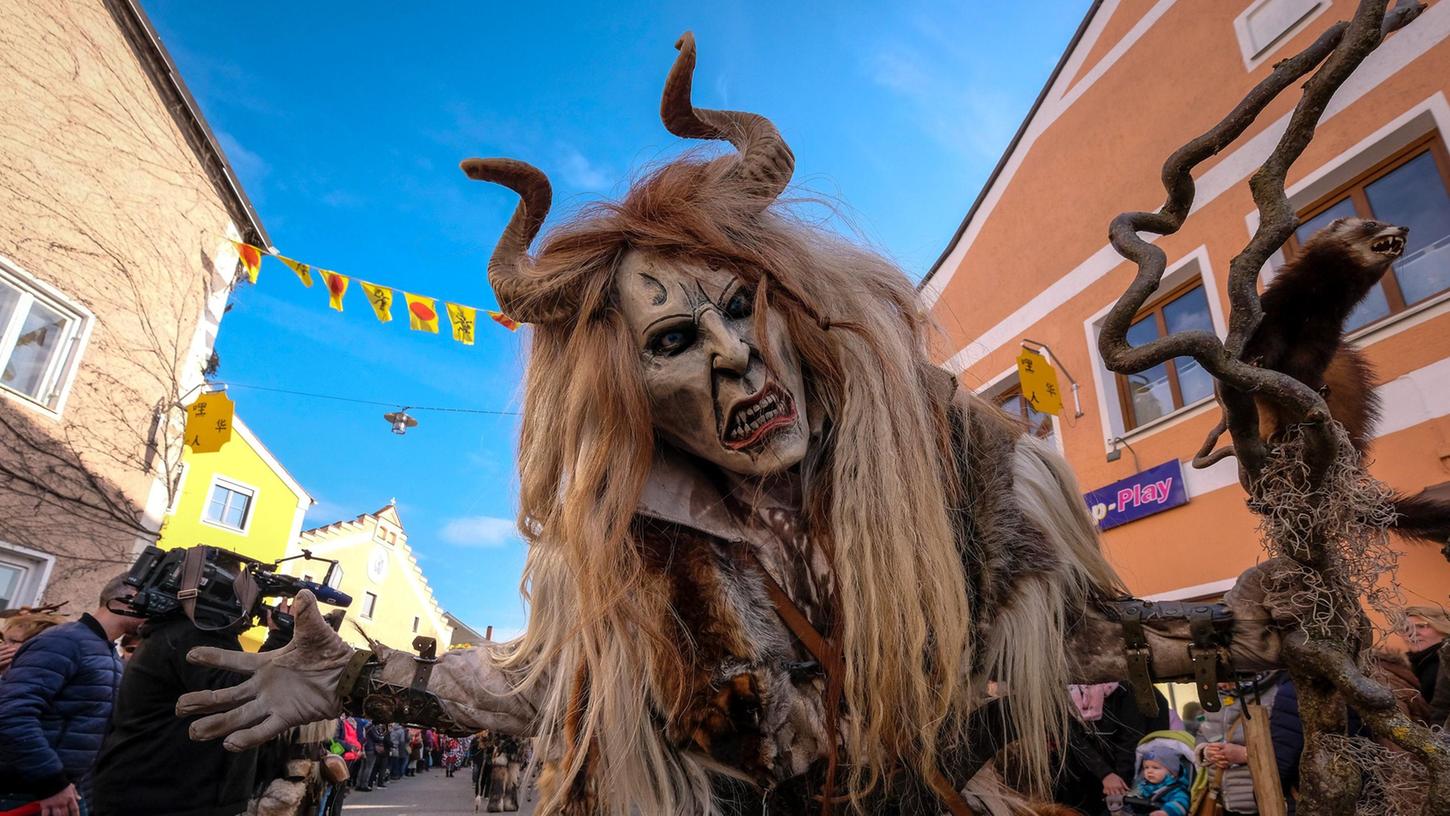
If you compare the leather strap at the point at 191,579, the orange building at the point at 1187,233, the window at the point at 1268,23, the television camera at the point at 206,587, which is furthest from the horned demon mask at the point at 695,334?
the window at the point at 1268,23

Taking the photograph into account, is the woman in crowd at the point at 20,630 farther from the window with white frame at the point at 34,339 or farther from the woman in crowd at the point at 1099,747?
the window with white frame at the point at 34,339

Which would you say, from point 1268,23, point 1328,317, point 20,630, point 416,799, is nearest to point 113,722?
point 20,630

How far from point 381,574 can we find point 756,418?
27.1 m

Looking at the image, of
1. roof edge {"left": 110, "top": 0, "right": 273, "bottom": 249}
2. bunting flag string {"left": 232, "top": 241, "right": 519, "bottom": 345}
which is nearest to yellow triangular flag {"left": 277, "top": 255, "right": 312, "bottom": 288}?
bunting flag string {"left": 232, "top": 241, "right": 519, "bottom": 345}

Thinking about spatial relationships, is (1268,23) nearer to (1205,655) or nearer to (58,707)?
(1205,655)

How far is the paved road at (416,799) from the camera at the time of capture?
9.96 meters

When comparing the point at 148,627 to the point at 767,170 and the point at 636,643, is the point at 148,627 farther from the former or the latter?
the point at 767,170

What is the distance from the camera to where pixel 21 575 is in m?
8.66

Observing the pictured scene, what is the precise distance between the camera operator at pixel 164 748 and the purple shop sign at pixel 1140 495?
6.74 m

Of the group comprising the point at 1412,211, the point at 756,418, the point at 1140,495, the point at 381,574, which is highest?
the point at 1412,211

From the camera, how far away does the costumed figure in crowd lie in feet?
4.75

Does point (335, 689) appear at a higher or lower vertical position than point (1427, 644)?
lower

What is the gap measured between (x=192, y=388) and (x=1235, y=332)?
41.8 feet

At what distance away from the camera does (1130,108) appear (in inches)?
339
